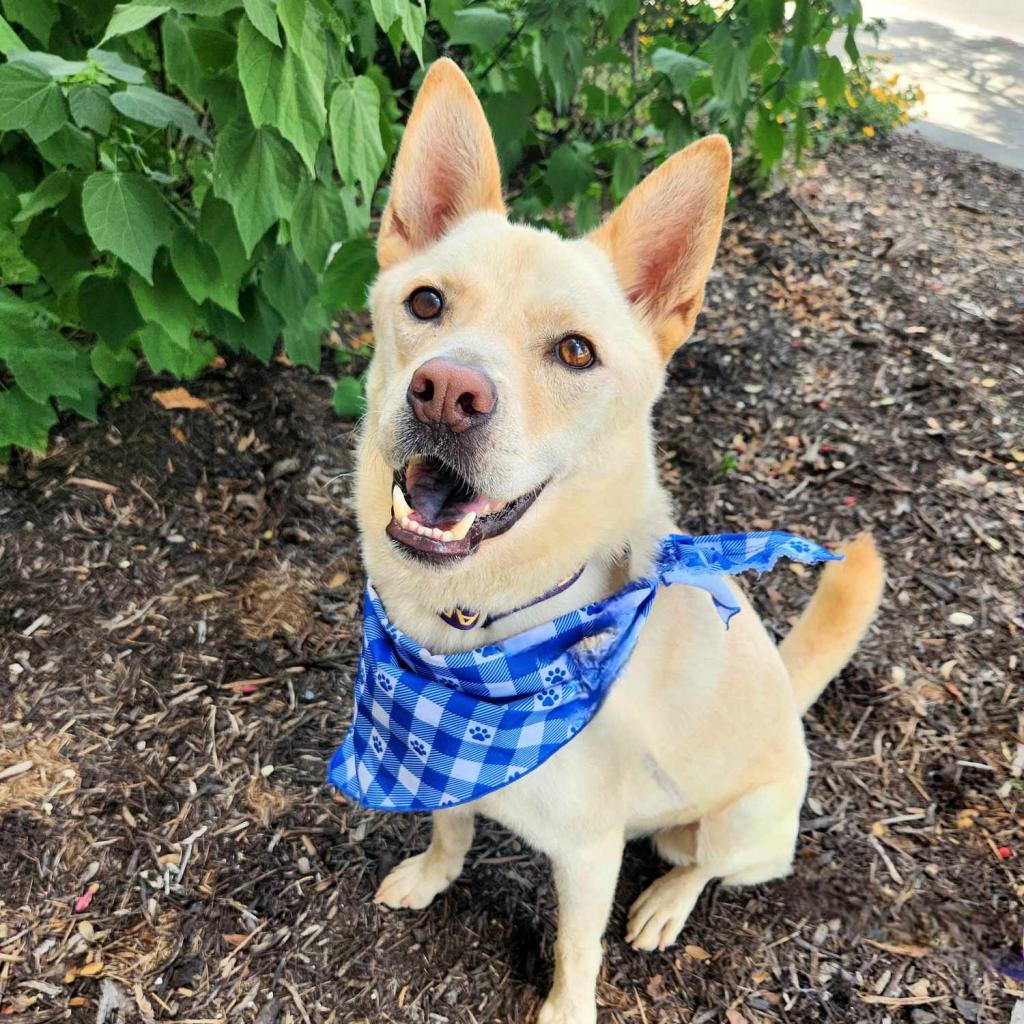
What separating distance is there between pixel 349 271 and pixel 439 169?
2.58 ft

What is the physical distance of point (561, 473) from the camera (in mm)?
1730

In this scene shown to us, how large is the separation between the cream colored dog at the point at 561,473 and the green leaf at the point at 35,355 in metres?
1.21

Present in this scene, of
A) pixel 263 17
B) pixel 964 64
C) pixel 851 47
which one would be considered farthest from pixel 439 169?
pixel 964 64

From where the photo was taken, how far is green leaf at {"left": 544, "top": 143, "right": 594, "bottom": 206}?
10.3 feet

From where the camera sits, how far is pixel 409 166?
1.90 meters

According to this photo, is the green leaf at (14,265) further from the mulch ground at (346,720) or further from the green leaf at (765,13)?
the green leaf at (765,13)

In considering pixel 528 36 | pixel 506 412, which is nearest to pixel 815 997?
pixel 506 412

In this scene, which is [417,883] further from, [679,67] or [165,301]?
[679,67]

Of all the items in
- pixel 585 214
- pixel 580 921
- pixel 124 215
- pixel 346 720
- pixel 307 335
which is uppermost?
pixel 124 215

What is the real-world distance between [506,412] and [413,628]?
0.61m

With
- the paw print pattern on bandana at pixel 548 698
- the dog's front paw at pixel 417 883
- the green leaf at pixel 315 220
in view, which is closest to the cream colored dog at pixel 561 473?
the paw print pattern on bandana at pixel 548 698

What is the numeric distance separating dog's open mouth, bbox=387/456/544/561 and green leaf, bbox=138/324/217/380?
3.79 ft

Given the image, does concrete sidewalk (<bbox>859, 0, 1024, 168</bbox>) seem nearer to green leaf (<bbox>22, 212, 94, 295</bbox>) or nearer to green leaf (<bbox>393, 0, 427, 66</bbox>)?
green leaf (<bbox>393, 0, 427, 66</bbox>)

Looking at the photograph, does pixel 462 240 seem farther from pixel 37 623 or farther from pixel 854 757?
pixel 854 757
